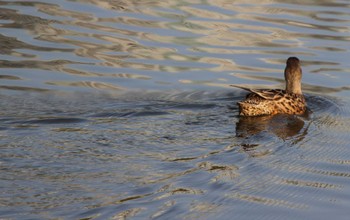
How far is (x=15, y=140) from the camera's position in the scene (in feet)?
30.5

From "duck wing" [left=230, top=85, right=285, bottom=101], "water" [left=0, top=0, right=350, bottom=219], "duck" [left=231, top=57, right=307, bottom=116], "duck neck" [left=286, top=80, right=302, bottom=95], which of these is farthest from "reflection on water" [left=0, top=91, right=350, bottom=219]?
"duck neck" [left=286, top=80, right=302, bottom=95]

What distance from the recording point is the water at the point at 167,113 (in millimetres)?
7648

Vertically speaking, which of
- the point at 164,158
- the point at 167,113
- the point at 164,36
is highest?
the point at 164,36

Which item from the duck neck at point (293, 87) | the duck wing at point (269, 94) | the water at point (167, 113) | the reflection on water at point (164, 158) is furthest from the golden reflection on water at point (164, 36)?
the reflection on water at point (164, 158)

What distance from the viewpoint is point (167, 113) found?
1094 centimetres

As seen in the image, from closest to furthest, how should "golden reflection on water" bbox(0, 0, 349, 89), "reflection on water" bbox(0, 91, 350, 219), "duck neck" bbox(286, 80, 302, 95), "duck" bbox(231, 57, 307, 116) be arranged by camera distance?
"reflection on water" bbox(0, 91, 350, 219)
"duck" bbox(231, 57, 307, 116)
"duck neck" bbox(286, 80, 302, 95)
"golden reflection on water" bbox(0, 0, 349, 89)

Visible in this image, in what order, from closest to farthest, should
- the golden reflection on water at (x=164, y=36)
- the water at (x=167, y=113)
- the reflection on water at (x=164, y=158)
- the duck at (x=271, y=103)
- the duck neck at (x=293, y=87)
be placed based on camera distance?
the reflection on water at (x=164, y=158), the water at (x=167, y=113), the duck at (x=271, y=103), the duck neck at (x=293, y=87), the golden reflection on water at (x=164, y=36)

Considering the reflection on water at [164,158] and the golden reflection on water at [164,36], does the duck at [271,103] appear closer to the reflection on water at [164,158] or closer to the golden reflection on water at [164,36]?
the reflection on water at [164,158]

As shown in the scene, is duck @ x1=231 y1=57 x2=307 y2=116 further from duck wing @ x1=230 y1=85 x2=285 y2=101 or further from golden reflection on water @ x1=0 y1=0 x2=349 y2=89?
golden reflection on water @ x1=0 y1=0 x2=349 y2=89

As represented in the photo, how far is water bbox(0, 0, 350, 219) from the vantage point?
A: 7648 millimetres

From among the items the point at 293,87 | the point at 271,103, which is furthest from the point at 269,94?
the point at 293,87

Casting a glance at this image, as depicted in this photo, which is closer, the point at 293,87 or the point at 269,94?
the point at 269,94

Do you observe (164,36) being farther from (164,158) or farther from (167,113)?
(164,158)

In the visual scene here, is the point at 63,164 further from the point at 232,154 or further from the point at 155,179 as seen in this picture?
the point at 232,154
